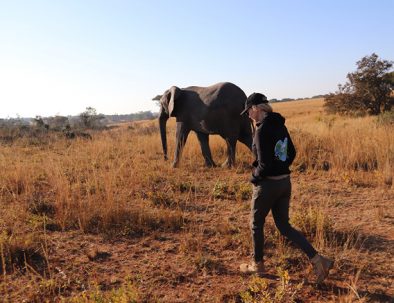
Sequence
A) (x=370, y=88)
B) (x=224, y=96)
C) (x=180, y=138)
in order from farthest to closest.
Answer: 1. (x=370, y=88)
2. (x=180, y=138)
3. (x=224, y=96)

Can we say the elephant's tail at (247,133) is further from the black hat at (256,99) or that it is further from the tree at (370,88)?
the tree at (370,88)

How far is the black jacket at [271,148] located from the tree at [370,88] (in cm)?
2191

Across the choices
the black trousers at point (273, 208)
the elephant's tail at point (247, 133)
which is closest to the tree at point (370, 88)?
the elephant's tail at point (247, 133)

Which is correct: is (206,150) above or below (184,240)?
above

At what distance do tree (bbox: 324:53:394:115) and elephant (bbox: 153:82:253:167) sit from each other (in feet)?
57.4

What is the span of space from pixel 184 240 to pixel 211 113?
4.45m

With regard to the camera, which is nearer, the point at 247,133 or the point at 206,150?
the point at 247,133

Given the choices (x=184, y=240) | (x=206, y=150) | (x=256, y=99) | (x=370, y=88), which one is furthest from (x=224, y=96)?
(x=370, y=88)

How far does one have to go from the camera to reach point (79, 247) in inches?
168

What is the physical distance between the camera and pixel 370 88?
22.7 m

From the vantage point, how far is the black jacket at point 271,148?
3211 millimetres

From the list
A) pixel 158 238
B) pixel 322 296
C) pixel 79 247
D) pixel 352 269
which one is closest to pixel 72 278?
pixel 79 247

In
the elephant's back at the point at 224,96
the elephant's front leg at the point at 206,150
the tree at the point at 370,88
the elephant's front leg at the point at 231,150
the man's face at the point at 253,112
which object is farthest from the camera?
the tree at the point at 370,88

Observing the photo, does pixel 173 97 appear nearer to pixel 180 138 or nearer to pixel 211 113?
pixel 180 138
